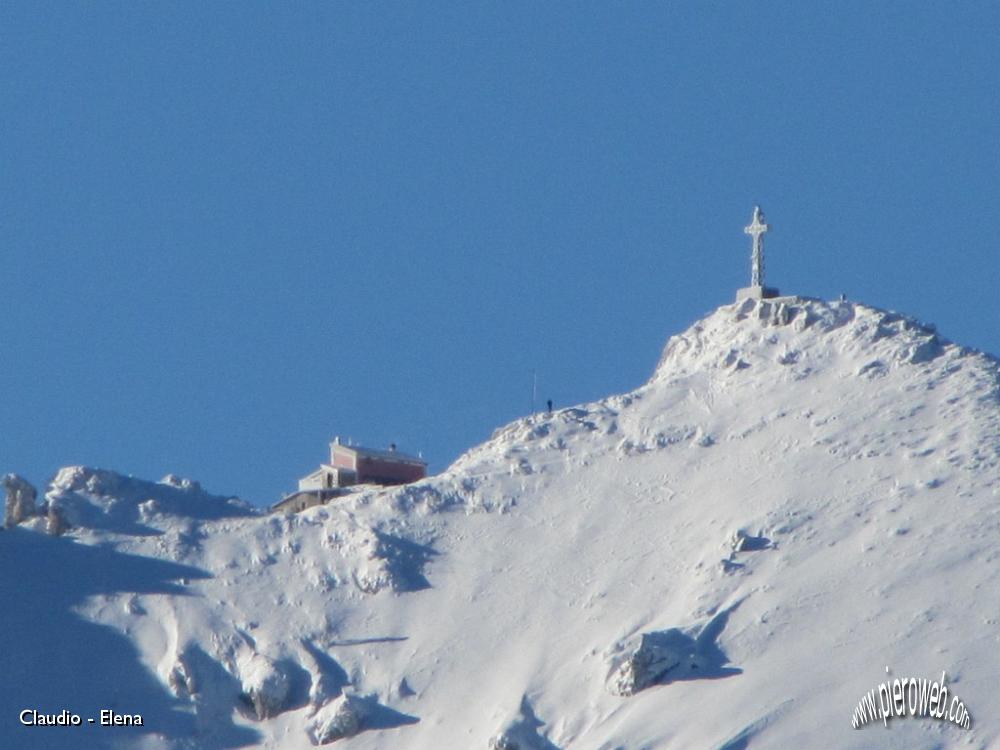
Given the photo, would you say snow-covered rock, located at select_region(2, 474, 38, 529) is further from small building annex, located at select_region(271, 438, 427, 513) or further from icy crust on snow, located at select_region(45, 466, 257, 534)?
small building annex, located at select_region(271, 438, 427, 513)

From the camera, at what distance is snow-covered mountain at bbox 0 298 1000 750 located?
85375 mm

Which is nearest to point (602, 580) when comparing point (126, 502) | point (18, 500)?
point (126, 502)

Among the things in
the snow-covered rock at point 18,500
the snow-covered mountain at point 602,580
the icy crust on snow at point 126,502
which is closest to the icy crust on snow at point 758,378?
the snow-covered mountain at point 602,580

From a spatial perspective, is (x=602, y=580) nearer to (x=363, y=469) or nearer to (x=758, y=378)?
(x=758, y=378)

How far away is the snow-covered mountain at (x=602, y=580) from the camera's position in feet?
280

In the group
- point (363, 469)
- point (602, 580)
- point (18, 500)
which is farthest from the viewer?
point (363, 469)

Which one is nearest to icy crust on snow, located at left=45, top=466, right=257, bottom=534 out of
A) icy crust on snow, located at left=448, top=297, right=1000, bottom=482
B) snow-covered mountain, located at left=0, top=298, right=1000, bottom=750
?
snow-covered mountain, located at left=0, top=298, right=1000, bottom=750

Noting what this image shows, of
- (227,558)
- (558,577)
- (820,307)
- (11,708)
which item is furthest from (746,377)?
(11,708)

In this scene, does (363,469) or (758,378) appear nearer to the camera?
(758,378)

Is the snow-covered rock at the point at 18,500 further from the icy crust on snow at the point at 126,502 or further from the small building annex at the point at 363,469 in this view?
the small building annex at the point at 363,469

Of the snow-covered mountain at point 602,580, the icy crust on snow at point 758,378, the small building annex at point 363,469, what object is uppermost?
the small building annex at point 363,469

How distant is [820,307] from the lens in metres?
99.8

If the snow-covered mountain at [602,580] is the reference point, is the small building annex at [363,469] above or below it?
above

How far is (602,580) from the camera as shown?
300 feet
